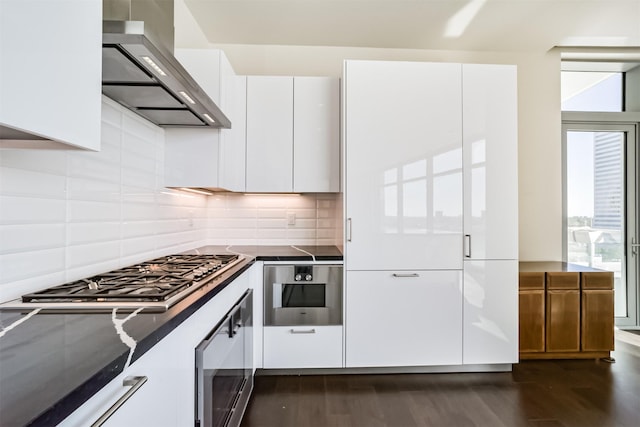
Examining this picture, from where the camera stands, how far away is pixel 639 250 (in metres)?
3.48

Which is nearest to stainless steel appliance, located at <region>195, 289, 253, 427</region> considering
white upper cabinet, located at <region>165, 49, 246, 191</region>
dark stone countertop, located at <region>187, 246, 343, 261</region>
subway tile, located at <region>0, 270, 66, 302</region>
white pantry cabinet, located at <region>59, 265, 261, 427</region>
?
white pantry cabinet, located at <region>59, 265, 261, 427</region>

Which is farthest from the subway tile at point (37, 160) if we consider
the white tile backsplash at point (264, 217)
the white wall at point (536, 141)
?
the white wall at point (536, 141)

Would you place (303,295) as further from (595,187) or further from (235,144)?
(595,187)

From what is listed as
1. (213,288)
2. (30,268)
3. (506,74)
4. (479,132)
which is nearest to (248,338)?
(213,288)

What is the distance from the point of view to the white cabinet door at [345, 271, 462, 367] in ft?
7.80

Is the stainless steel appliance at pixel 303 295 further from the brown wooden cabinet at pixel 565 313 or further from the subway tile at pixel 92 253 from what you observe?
the brown wooden cabinet at pixel 565 313

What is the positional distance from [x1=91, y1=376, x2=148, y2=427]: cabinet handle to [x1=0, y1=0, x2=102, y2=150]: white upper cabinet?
591 mm

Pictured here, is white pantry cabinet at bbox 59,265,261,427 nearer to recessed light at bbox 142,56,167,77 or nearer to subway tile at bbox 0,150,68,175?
subway tile at bbox 0,150,68,175

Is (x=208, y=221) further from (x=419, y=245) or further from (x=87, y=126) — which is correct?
(x=87, y=126)

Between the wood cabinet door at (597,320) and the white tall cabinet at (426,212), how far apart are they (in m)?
0.81

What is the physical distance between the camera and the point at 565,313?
8.73ft

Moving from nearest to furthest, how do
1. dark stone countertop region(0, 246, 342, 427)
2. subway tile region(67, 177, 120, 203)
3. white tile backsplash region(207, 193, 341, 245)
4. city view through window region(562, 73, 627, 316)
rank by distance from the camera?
dark stone countertop region(0, 246, 342, 427) < subway tile region(67, 177, 120, 203) < white tile backsplash region(207, 193, 341, 245) < city view through window region(562, 73, 627, 316)

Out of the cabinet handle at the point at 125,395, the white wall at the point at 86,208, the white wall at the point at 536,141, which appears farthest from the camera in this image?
the white wall at the point at 536,141

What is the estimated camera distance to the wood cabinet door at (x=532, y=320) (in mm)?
2625
